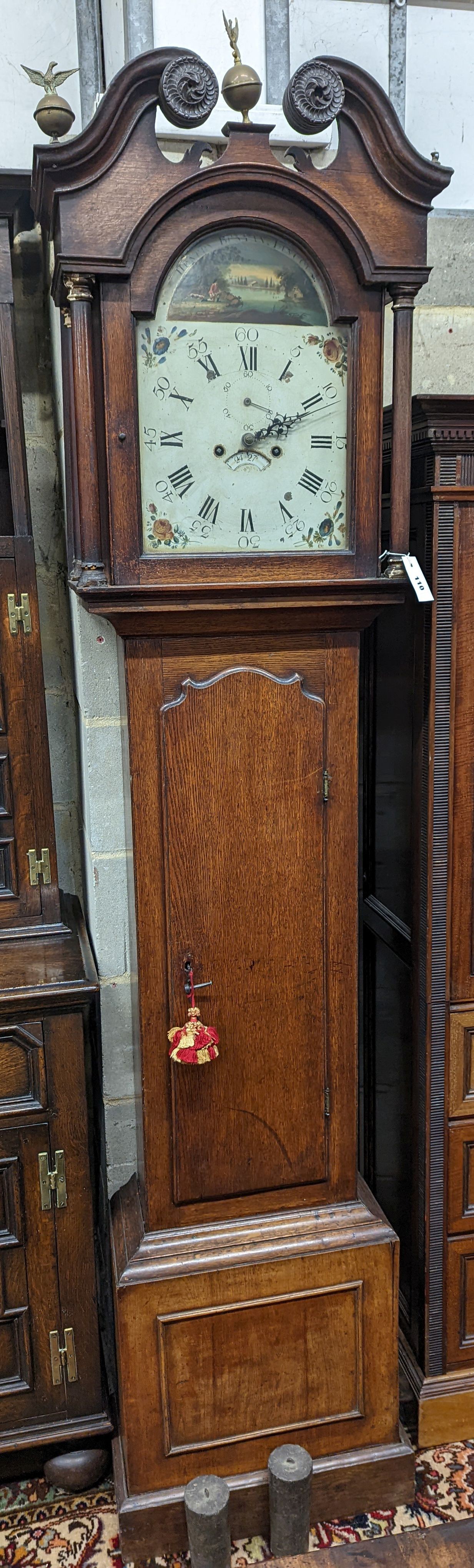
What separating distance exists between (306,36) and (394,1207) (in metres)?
2.46

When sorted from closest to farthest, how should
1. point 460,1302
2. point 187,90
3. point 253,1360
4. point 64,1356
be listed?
point 187,90 → point 253,1360 → point 64,1356 → point 460,1302

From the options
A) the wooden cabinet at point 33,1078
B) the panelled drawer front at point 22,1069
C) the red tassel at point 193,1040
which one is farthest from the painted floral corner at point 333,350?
the panelled drawer front at point 22,1069

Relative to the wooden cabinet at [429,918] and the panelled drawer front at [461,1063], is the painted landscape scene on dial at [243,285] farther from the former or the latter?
the panelled drawer front at [461,1063]

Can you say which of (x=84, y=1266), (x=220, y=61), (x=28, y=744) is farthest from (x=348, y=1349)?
(x=220, y=61)

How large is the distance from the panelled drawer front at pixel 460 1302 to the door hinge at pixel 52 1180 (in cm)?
76

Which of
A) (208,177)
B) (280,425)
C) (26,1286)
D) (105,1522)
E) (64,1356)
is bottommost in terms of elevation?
(105,1522)

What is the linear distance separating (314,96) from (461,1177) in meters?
1.87

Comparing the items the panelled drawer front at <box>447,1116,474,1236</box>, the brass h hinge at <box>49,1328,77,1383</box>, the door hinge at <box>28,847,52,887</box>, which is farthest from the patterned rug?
the door hinge at <box>28,847,52,887</box>

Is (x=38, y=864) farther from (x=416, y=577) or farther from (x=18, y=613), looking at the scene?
(x=416, y=577)

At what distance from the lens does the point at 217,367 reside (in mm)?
1672

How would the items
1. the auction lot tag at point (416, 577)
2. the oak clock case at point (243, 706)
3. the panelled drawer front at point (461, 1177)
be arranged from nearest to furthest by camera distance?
1. the oak clock case at point (243, 706)
2. the auction lot tag at point (416, 577)
3. the panelled drawer front at point (461, 1177)

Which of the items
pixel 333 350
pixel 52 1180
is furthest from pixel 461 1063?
pixel 333 350

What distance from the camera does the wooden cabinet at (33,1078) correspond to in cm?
199

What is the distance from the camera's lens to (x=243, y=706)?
5.92ft
